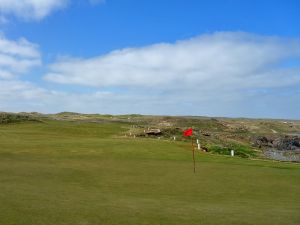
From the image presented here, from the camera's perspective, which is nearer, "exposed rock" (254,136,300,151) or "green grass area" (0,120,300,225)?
"green grass area" (0,120,300,225)

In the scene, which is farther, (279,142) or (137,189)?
(279,142)

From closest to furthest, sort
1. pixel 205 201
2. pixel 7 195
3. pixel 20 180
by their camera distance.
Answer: pixel 7 195, pixel 205 201, pixel 20 180

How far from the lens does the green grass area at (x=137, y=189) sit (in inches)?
500

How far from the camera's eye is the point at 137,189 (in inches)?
739

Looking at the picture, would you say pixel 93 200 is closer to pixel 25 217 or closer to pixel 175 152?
pixel 25 217

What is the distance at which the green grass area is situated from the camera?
41.7 feet

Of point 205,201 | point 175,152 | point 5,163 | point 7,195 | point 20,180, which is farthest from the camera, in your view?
point 175,152

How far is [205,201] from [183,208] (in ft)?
7.51

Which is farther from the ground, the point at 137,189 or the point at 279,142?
the point at 137,189

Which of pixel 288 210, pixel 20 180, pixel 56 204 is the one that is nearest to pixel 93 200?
pixel 56 204

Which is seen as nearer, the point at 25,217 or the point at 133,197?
the point at 25,217

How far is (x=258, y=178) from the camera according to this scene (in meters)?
22.7

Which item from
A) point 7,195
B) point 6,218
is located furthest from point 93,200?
point 6,218

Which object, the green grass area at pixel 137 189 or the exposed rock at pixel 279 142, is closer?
the green grass area at pixel 137 189
